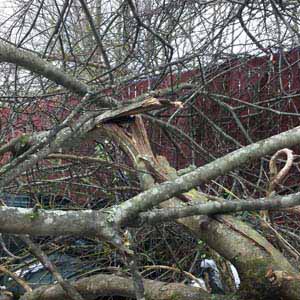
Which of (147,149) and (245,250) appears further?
(147,149)

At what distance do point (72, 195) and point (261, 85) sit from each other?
203 cm

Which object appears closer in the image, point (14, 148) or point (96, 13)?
point (14, 148)

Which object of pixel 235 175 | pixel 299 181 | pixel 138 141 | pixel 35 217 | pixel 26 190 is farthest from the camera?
pixel 299 181

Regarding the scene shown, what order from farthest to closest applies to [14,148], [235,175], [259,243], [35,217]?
[235,175] < [14,148] < [259,243] < [35,217]

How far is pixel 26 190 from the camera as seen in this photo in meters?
4.40

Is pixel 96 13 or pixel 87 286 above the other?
pixel 96 13

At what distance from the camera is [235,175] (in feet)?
12.7

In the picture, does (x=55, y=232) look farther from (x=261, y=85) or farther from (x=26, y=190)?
(x=261, y=85)

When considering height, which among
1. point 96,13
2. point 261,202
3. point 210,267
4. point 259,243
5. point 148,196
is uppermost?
point 96,13

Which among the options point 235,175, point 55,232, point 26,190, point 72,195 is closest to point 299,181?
point 235,175

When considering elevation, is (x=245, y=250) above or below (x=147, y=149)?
below

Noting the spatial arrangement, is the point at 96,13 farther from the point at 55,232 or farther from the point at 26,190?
the point at 55,232

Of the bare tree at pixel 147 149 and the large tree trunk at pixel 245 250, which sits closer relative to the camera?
the bare tree at pixel 147 149

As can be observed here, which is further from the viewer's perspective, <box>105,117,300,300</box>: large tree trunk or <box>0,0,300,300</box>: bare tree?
<box>105,117,300,300</box>: large tree trunk
